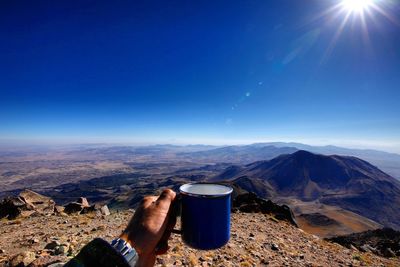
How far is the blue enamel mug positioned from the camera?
6.56ft

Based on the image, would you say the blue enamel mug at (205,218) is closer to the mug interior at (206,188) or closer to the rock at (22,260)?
the mug interior at (206,188)

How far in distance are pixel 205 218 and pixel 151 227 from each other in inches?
18.0

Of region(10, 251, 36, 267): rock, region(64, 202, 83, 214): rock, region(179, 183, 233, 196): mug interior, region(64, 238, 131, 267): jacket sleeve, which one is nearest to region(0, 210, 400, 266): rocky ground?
region(10, 251, 36, 267): rock

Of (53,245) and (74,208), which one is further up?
(53,245)

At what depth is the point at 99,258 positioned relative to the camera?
143 cm

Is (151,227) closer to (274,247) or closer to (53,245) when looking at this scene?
(53,245)

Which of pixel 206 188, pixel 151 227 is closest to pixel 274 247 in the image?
pixel 206 188

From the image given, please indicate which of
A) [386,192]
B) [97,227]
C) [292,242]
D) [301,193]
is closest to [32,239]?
[97,227]

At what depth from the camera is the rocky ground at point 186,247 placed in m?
5.82

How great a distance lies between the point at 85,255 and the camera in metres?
1.43

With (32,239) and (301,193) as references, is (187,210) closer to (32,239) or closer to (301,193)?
(32,239)

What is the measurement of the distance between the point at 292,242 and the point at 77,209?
1205cm

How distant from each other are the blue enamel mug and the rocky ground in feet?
13.5

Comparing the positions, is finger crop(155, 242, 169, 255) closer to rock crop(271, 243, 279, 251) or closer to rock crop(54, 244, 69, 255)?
rock crop(54, 244, 69, 255)
